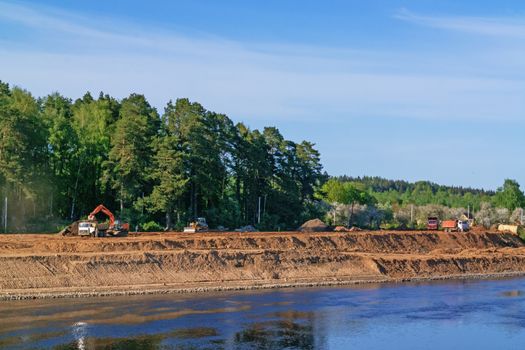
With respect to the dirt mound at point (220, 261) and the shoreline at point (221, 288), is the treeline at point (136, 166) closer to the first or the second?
the dirt mound at point (220, 261)

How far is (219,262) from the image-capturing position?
58094 mm

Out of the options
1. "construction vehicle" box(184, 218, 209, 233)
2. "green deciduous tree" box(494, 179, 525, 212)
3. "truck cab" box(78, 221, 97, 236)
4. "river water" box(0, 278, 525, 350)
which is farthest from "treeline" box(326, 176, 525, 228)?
"river water" box(0, 278, 525, 350)

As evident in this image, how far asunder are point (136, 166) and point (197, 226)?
9.15 m

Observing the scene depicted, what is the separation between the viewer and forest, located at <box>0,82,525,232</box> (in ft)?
248

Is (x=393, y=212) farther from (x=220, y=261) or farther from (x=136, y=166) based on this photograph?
(x=220, y=261)

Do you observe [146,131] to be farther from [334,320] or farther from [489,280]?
[334,320]

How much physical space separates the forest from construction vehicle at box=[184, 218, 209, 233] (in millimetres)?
2301

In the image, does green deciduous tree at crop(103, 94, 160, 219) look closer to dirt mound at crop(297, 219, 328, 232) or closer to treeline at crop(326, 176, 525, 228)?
dirt mound at crop(297, 219, 328, 232)

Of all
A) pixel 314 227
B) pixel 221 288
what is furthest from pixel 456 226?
pixel 221 288

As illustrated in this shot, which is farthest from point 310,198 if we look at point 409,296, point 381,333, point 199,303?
point 381,333

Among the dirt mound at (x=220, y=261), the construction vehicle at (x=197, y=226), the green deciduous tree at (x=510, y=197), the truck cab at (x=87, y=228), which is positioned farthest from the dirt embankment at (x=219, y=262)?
the green deciduous tree at (x=510, y=197)

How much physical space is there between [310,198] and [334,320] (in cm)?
5678

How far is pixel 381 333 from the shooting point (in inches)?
1559

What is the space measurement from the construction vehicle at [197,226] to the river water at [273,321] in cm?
2197
